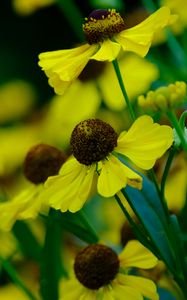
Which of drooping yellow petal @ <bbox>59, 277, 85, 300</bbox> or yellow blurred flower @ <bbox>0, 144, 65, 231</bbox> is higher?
yellow blurred flower @ <bbox>0, 144, 65, 231</bbox>

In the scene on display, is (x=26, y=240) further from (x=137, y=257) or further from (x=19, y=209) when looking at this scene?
(x=137, y=257)

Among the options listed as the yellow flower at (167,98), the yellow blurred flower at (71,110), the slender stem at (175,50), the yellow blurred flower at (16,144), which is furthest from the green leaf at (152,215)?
the yellow blurred flower at (16,144)

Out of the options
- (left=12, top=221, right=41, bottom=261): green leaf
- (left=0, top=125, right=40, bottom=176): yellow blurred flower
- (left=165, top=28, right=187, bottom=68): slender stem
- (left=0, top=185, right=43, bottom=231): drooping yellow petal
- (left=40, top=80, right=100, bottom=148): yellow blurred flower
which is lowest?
(left=0, top=125, right=40, bottom=176): yellow blurred flower

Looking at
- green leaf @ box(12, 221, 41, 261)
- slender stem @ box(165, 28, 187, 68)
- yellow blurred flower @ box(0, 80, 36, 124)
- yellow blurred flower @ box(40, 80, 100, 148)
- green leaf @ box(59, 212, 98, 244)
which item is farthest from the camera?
yellow blurred flower @ box(0, 80, 36, 124)

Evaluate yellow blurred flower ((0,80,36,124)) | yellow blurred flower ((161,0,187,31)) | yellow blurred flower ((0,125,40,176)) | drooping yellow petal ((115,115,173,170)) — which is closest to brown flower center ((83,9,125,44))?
drooping yellow petal ((115,115,173,170))

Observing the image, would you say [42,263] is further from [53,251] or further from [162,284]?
[162,284]

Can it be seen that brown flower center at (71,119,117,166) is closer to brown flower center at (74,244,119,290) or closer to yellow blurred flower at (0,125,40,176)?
brown flower center at (74,244,119,290)
